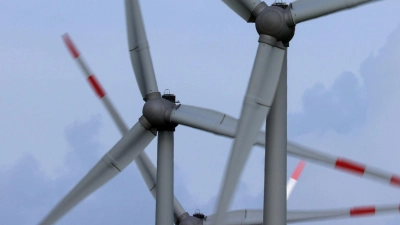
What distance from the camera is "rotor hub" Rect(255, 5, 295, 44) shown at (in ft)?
180

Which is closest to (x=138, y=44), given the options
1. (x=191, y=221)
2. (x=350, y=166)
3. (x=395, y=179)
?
(x=350, y=166)

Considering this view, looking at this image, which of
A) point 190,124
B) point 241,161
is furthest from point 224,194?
point 190,124

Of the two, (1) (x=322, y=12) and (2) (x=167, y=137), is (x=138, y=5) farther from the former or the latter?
(1) (x=322, y=12)

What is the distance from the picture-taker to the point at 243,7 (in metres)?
56.8

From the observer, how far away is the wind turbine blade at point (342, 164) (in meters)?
59.4

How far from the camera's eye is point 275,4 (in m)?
56.2

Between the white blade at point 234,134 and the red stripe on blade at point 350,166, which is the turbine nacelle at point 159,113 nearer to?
the white blade at point 234,134

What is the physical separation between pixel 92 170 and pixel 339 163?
11763 millimetres

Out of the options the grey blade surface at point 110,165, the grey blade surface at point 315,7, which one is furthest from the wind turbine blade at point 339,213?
the grey blade surface at point 315,7

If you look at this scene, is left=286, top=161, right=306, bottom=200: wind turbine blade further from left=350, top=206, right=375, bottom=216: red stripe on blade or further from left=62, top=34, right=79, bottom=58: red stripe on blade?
left=62, top=34, right=79, bottom=58: red stripe on blade

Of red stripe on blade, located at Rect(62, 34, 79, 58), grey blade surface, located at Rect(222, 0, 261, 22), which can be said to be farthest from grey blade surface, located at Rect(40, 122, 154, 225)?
grey blade surface, located at Rect(222, 0, 261, 22)

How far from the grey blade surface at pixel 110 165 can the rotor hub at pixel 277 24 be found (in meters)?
12.1

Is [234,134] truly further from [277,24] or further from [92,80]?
[92,80]

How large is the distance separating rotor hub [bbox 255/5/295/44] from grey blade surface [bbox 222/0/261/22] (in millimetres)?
1211
